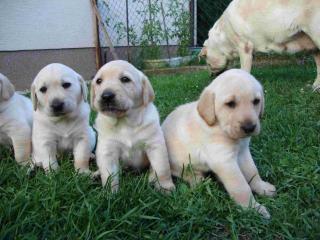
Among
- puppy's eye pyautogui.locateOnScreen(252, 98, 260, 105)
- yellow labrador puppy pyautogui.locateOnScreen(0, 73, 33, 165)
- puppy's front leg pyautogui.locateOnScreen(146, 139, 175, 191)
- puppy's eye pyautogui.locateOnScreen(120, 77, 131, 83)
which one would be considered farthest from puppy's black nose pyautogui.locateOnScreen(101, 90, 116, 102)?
yellow labrador puppy pyautogui.locateOnScreen(0, 73, 33, 165)

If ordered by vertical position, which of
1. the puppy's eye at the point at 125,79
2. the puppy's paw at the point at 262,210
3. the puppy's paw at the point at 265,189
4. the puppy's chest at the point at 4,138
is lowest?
the puppy's paw at the point at 265,189

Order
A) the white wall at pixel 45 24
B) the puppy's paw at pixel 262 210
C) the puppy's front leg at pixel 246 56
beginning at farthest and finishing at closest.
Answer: the white wall at pixel 45 24
the puppy's front leg at pixel 246 56
the puppy's paw at pixel 262 210

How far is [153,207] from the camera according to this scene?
2.99m

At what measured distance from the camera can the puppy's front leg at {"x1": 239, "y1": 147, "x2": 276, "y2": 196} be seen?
3443 millimetres

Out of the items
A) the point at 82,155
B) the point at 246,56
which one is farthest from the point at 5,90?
the point at 246,56

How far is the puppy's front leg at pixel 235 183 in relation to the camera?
313 centimetres

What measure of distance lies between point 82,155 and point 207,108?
123 centimetres

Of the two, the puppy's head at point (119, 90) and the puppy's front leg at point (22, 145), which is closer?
the puppy's head at point (119, 90)

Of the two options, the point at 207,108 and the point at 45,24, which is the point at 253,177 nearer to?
the point at 207,108

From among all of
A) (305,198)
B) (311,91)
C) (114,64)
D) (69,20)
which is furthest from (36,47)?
(305,198)

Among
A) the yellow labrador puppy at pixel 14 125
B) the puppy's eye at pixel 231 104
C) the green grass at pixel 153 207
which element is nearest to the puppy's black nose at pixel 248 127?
the puppy's eye at pixel 231 104

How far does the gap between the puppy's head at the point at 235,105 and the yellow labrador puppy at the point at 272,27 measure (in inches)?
162

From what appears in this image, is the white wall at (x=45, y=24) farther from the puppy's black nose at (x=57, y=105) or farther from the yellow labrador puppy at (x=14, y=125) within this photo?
the puppy's black nose at (x=57, y=105)

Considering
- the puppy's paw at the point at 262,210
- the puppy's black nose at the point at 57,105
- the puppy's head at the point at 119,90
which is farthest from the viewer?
the puppy's black nose at the point at 57,105
